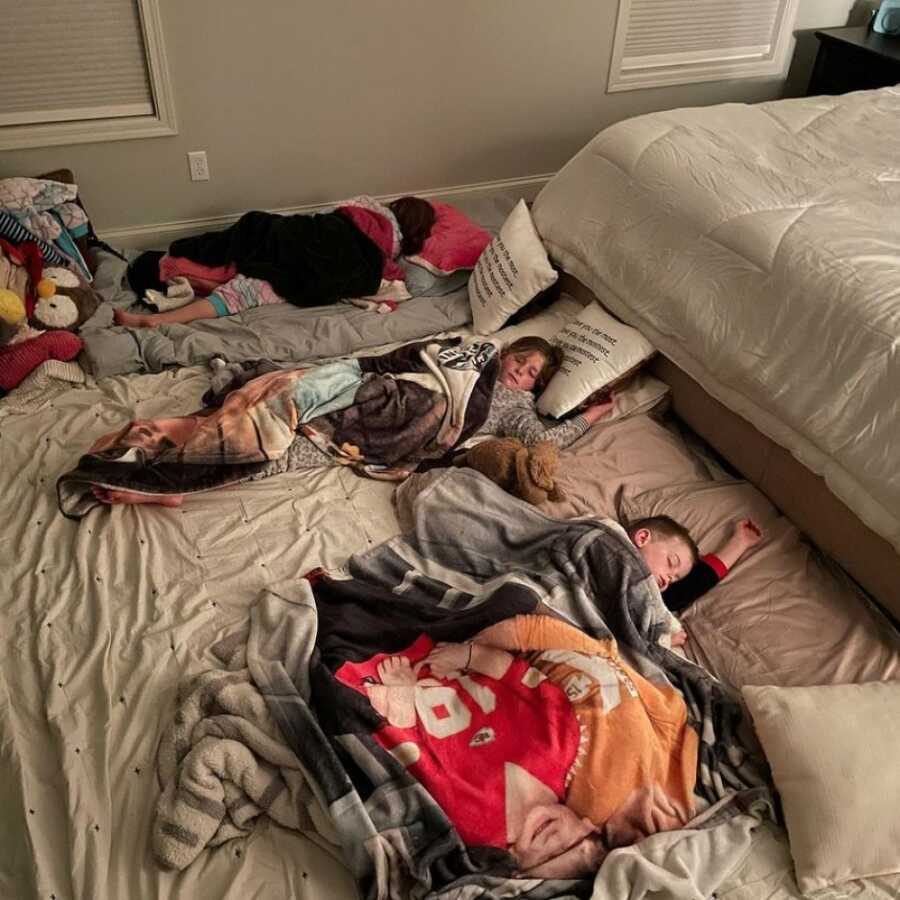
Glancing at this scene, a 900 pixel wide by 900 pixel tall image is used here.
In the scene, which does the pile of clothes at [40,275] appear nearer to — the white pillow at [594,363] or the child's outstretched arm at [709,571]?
the white pillow at [594,363]

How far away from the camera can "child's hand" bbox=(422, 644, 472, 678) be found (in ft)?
4.92

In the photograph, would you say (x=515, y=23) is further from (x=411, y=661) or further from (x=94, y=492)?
(x=411, y=661)

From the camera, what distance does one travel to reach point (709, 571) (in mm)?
1804

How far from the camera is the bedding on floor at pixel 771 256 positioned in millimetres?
1749

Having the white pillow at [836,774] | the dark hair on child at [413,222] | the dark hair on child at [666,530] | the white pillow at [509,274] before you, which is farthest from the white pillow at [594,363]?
the white pillow at [836,774]

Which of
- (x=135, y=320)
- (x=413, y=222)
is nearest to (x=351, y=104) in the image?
(x=413, y=222)

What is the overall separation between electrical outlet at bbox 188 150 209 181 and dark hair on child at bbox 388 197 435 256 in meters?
0.62

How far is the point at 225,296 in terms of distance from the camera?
2.56 m

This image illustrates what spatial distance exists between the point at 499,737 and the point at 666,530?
64 cm

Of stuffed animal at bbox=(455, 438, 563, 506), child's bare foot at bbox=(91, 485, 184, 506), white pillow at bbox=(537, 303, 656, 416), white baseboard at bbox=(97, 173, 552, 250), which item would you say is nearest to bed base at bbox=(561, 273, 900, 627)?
white pillow at bbox=(537, 303, 656, 416)

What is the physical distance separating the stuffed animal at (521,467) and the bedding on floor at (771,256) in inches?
17.8

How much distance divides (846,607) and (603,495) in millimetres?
549

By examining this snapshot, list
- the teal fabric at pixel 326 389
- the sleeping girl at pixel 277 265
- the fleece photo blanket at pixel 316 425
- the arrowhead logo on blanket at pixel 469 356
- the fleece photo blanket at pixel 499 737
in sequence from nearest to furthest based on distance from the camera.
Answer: the fleece photo blanket at pixel 499 737
the fleece photo blanket at pixel 316 425
the teal fabric at pixel 326 389
the arrowhead logo on blanket at pixel 469 356
the sleeping girl at pixel 277 265

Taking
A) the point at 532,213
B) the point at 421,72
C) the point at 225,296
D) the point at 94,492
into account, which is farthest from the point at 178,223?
the point at 94,492
